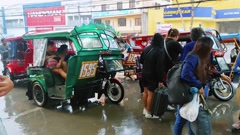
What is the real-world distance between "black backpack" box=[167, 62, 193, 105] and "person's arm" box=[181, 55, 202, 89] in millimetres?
59

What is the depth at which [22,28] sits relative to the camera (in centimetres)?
3662

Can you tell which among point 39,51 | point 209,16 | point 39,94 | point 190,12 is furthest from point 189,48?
point 209,16

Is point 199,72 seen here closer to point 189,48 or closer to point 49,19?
point 189,48

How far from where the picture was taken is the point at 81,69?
523cm

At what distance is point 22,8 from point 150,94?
125 feet

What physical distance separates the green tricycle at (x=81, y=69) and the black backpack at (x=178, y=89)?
2717 millimetres

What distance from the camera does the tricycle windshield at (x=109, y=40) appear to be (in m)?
6.17

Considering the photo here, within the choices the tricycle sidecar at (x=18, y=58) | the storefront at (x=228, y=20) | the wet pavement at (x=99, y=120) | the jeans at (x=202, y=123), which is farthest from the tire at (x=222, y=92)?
the storefront at (x=228, y=20)

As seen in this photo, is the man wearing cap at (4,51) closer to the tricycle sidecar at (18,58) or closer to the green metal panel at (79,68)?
the tricycle sidecar at (18,58)

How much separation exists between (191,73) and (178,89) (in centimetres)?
24

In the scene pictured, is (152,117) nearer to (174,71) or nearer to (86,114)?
(86,114)

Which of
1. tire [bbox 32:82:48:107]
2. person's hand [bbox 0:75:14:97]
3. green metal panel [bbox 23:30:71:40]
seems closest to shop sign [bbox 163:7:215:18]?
green metal panel [bbox 23:30:71:40]

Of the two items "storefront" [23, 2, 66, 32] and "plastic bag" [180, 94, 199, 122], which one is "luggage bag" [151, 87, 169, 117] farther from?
"storefront" [23, 2, 66, 32]

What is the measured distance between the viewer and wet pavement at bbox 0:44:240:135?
440 cm
